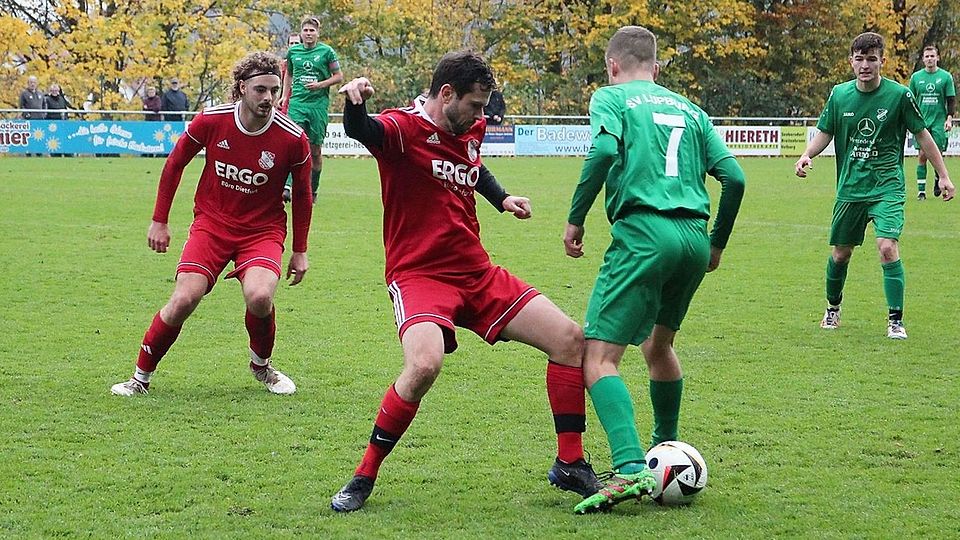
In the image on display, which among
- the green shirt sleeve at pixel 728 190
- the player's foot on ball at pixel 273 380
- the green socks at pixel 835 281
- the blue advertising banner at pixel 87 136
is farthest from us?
the blue advertising banner at pixel 87 136

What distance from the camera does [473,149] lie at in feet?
16.8

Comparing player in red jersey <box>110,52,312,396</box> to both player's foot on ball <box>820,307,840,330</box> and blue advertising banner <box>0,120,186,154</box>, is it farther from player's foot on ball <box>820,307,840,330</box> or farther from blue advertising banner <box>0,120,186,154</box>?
blue advertising banner <box>0,120,186,154</box>

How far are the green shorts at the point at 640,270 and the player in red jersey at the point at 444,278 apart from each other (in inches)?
7.8

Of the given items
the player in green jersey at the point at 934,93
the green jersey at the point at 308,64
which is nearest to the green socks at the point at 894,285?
the green jersey at the point at 308,64

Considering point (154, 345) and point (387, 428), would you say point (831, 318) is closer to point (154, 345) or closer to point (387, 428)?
point (154, 345)

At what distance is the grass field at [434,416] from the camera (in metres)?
4.58

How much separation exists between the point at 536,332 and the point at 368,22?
1600 inches

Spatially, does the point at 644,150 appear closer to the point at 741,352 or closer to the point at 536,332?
the point at 536,332

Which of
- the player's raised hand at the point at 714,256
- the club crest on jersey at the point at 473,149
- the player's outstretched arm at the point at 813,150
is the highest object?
the player's outstretched arm at the point at 813,150

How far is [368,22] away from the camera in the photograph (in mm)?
44375

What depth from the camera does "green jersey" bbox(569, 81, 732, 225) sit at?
4734 mm

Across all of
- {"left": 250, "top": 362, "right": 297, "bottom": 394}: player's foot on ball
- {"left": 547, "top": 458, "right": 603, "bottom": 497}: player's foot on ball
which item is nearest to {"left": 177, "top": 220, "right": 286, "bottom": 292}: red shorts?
{"left": 250, "top": 362, "right": 297, "bottom": 394}: player's foot on ball

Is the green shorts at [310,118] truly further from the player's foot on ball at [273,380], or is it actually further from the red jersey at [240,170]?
the player's foot on ball at [273,380]

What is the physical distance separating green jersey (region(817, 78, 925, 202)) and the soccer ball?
4.42m
